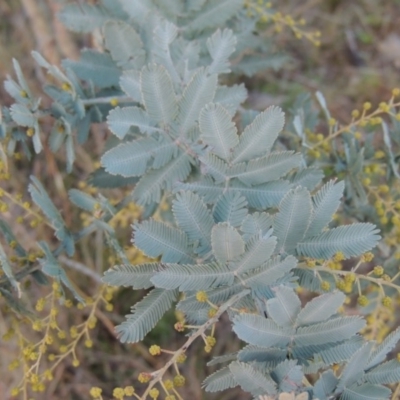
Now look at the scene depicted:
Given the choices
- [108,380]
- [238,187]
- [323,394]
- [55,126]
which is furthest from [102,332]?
[323,394]

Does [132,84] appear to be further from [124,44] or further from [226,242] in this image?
[226,242]

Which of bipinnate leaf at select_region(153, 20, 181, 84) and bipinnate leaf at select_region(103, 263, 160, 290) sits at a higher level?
bipinnate leaf at select_region(153, 20, 181, 84)

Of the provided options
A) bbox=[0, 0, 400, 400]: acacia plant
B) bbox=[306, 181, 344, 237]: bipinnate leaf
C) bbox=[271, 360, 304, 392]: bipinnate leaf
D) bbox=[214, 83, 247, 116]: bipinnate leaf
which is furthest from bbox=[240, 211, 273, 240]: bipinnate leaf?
bbox=[214, 83, 247, 116]: bipinnate leaf

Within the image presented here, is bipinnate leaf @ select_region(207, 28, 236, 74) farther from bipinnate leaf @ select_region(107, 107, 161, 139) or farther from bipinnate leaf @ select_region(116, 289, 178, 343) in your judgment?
bipinnate leaf @ select_region(116, 289, 178, 343)

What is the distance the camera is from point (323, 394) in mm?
913

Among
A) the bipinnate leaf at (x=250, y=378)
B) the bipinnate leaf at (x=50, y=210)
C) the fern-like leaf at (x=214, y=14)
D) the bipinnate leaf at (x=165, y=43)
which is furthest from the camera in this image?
the fern-like leaf at (x=214, y=14)

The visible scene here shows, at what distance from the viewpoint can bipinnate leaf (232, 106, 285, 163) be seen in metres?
1.09

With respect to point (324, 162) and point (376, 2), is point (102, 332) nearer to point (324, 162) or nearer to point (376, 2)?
point (324, 162)

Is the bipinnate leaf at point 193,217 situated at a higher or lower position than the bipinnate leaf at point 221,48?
lower

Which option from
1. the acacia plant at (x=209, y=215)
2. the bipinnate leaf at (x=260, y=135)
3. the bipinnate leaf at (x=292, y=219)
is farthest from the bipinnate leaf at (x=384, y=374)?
the bipinnate leaf at (x=260, y=135)

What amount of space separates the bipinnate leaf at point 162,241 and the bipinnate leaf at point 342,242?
0.22 m

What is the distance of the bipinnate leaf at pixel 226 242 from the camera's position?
91 cm

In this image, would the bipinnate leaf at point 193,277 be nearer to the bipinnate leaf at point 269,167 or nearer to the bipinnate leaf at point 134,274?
the bipinnate leaf at point 134,274

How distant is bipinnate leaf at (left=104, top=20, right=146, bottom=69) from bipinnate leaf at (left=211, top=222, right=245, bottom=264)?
64cm
